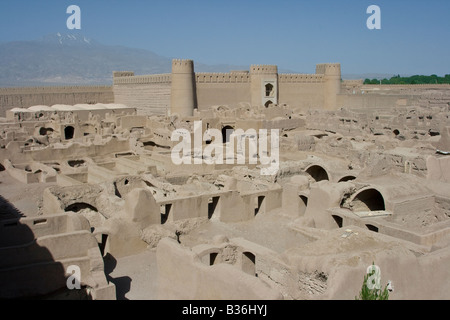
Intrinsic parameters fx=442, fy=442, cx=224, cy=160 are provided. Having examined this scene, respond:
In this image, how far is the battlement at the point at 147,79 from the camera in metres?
36.3

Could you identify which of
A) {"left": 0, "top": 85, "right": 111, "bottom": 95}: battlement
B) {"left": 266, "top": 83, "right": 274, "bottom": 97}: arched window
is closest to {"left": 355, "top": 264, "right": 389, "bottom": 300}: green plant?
{"left": 266, "top": 83, "right": 274, "bottom": 97}: arched window

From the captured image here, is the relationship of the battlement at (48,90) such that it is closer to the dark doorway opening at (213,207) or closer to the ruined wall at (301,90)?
the ruined wall at (301,90)

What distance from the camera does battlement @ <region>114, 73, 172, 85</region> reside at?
36281mm

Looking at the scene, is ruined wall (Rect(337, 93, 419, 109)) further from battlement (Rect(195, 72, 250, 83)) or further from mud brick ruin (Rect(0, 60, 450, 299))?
battlement (Rect(195, 72, 250, 83))

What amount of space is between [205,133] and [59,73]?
540ft

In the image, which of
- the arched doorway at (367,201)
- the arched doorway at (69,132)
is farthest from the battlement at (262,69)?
the arched doorway at (367,201)

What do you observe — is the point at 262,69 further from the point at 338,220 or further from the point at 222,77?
the point at 338,220

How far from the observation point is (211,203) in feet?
43.2

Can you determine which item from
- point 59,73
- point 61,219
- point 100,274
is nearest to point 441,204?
point 100,274

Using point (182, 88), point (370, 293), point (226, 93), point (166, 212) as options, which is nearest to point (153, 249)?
point (166, 212)

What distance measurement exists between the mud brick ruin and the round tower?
693 centimetres

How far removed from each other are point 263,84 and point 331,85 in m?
7.87

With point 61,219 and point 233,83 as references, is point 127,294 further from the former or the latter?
point 233,83

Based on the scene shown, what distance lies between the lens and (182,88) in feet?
113
